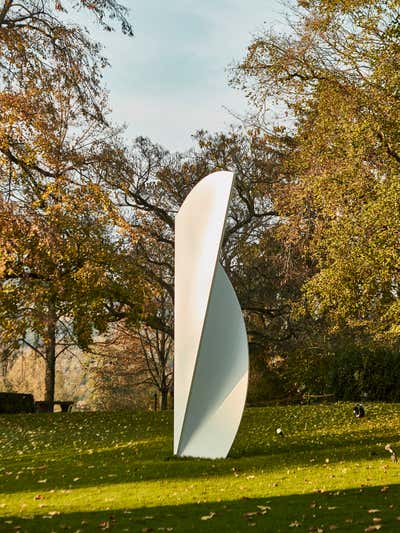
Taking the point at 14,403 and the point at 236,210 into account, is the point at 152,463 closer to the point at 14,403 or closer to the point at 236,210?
the point at 14,403

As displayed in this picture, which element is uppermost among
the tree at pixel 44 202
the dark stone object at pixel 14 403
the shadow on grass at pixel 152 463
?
the tree at pixel 44 202

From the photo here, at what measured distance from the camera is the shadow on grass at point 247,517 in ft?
23.3

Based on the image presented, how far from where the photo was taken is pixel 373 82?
657 inches

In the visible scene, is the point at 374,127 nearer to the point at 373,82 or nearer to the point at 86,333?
the point at 373,82

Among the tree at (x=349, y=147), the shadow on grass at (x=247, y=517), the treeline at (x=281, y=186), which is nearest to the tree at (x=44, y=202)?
the treeline at (x=281, y=186)

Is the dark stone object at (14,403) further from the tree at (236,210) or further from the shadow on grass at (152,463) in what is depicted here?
the shadow on grass at (152,463)

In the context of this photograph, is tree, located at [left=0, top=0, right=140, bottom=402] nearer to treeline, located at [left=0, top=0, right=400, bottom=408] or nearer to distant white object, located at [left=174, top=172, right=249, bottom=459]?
treeline, located at [left=0, top=0, right=400, bottom=408]

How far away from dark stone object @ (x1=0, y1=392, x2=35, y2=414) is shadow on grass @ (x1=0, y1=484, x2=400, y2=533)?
48.3ft

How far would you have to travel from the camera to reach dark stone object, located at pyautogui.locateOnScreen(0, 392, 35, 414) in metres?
22.1

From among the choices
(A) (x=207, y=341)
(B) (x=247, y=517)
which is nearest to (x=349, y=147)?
(A) (x=207, y=341)

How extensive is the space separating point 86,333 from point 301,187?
618 centimetres

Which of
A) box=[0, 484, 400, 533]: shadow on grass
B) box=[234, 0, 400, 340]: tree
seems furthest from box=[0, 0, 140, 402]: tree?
box=[0, 484, 400, 533]: shadow on grass

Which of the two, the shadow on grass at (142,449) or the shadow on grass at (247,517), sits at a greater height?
the shadow on grass at (142,449)

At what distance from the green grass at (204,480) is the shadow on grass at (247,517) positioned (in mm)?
10
